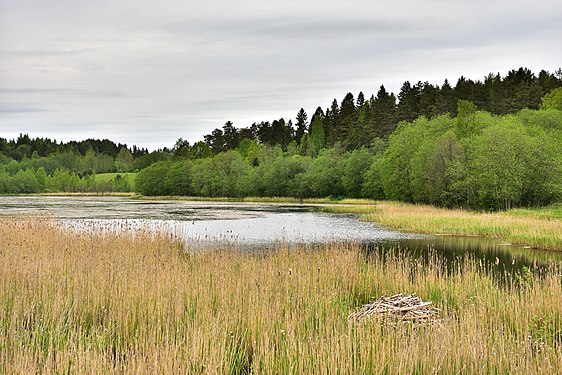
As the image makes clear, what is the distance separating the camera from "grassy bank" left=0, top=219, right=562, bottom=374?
5613mm

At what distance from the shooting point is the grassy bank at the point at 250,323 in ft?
18.4

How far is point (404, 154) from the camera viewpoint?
60875 millimetres

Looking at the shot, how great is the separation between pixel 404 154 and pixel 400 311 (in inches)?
2130

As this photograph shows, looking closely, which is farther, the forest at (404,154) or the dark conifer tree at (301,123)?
the dark conifer tree at (301,123)

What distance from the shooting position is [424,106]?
80562 mm

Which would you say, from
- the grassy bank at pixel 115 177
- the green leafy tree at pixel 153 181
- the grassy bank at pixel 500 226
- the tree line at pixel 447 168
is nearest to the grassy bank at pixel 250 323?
the grassy bank at pixel 500 226

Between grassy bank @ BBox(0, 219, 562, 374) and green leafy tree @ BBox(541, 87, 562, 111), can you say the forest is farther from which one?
grassy bank @ BBox(0, 219, 562, 374)

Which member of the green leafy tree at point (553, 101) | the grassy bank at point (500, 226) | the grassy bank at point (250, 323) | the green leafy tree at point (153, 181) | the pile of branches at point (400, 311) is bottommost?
the grassy bank at point (500, 226)

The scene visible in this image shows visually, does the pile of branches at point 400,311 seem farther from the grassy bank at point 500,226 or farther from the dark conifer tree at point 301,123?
the dark conifer tree at point 301,123

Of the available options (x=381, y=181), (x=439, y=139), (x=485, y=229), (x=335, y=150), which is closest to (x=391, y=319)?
(x=485, y=229)

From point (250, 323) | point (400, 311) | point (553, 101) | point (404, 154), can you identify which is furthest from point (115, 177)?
point (250, 323)

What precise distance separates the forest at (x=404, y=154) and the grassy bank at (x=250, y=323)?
3410cm

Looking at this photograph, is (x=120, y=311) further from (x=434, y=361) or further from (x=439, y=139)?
(x=439, y=139)

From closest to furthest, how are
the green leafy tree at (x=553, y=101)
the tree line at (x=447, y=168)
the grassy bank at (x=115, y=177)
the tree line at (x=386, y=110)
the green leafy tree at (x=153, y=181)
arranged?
the tree line at (x=447, y=168) → the green leafy tree at (x=553, y=101) → the tree line at (x=386, y=110) → the green leafy tree at (x=153, y=181) → the grassy bank at (x=115, y=177)
